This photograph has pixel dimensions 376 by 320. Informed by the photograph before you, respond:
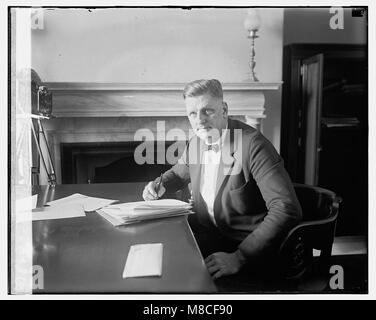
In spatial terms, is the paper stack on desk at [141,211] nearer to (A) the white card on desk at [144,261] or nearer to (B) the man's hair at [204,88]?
(A) the white card on desk at [144,261]

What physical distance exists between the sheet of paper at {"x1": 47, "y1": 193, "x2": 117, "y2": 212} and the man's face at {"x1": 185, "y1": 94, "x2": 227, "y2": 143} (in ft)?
1.30

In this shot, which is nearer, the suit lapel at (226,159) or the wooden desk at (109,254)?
the wooden desk at (109,254)

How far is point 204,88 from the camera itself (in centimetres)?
140

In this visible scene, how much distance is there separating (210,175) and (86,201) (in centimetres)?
43

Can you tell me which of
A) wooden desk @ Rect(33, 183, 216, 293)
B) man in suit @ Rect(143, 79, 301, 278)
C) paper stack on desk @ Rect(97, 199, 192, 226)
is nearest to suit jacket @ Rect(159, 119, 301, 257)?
man in suit @ Rect(143, 79, 301, 278)

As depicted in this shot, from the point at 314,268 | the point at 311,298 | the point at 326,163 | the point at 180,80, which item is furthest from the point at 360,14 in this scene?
the point at 311,298

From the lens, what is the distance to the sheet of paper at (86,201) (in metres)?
1.25

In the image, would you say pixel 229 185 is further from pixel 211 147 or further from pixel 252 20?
pixel 252 20

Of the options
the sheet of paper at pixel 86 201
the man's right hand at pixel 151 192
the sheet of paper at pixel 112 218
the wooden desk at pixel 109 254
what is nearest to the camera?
the wooden desk at pixel 109 254

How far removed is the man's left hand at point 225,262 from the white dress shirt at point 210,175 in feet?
0.42

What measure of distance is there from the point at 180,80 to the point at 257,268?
0.70 meters

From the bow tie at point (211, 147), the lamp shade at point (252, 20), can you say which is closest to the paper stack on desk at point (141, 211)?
the bow tie at point (211, 147)

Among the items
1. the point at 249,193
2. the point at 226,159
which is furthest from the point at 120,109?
the point at 249,193

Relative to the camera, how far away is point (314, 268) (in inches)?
53.6
